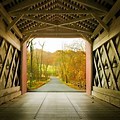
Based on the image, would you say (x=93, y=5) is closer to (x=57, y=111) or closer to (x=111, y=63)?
(x=111, y=63)

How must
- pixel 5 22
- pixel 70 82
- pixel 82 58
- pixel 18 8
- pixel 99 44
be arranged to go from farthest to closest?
pixel 70 82
pixel 82 58
pixel 99 44
pixel 5 22
pixel 18 8

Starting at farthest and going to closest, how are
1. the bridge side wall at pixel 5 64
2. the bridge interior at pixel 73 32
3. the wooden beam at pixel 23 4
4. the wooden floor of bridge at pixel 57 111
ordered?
1. the bridge side wall at pixel 5 64
2. the bridge interior at pixel 73 32
3. the wooden beam at pixel 23 4
4. the wooden floor of bridge at pixel 57 111

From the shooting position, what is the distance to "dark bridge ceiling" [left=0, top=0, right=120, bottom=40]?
9.32 meters

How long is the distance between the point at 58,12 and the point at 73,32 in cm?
497

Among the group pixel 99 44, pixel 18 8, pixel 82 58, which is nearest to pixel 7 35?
pixel 18 8

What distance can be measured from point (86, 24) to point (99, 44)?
4.66 ft

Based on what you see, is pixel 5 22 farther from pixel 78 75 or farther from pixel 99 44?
pixel 78 75

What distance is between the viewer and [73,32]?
48.0 ft

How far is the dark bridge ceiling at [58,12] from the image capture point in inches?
367

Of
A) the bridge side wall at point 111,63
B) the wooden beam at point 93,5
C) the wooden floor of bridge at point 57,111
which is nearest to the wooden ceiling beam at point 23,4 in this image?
the wooden beam at point 93,5

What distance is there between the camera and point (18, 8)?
9359mm

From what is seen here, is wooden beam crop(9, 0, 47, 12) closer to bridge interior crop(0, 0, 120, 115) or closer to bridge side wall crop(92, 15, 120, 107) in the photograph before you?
bridge interior crop(0, 0, 120, 115)

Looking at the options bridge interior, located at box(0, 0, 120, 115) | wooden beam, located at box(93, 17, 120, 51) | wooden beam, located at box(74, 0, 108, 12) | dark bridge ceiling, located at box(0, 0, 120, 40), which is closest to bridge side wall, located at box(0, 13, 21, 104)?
bridge interior, located at box(0, 0, 120, 115)

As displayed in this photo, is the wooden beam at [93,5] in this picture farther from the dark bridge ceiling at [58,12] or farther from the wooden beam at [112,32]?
the wooden beam at [112,32]
